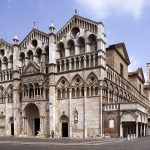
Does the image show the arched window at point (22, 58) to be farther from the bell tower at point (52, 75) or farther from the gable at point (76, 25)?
Answer: the gable at point (76, 25)

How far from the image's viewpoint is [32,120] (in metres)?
55.4

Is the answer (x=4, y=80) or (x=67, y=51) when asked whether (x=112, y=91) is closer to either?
(x=67, y=51)

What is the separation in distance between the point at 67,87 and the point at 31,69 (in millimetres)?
7862

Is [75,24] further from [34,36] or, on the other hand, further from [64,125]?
[64,125]

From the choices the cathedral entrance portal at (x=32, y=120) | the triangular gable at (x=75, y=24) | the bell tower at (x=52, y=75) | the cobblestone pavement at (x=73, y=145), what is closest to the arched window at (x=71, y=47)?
the triangular gable at (x=75, y=24)

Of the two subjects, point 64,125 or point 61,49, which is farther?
point 61,49

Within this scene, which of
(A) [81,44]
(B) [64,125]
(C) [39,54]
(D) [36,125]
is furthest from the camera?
(C) [39,54]

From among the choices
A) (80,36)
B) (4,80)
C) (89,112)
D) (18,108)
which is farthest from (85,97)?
(4,80)

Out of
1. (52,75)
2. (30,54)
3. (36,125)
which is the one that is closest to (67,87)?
(52,75)

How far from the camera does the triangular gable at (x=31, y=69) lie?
54.2 metres

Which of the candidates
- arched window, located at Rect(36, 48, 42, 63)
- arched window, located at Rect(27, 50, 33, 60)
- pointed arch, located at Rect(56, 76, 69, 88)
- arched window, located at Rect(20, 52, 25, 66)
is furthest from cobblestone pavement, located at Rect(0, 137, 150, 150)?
arched window, located at Rect(20, 52, 25, 66)

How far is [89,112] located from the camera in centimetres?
4784

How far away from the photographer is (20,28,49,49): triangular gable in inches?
2192

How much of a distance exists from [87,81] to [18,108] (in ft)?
47.9
